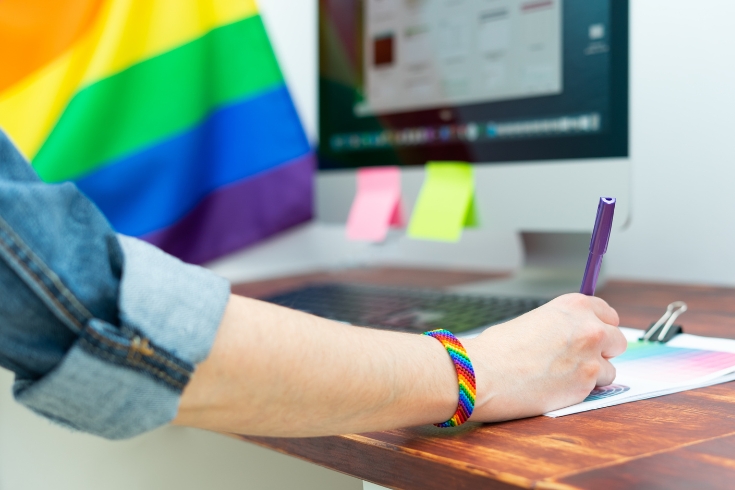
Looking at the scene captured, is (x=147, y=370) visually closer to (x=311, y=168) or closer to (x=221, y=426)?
(x=221, y=426)

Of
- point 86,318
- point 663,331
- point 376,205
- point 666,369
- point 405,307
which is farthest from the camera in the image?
point 376,205

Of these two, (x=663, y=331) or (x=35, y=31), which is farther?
(x=35, y=31)

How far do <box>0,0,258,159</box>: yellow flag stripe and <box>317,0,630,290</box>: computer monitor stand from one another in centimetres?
21

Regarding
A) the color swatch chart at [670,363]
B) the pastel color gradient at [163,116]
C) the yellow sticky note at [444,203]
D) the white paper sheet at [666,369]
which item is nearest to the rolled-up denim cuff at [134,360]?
the white paper sheet at [666,369]

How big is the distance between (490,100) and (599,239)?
0.44 meters

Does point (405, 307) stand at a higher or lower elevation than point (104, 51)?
lower

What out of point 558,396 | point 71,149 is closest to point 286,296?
point 71,149

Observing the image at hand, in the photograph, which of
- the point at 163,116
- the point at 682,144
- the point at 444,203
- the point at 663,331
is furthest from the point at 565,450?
the point at 163,116

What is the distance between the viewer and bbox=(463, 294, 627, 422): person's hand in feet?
1.55

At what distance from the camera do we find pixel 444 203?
956 millimetres

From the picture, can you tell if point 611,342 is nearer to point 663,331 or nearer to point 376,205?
point 663,331

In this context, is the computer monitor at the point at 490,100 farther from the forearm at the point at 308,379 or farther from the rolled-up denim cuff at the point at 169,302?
the rolled-up denim cuff at the point at 169,302

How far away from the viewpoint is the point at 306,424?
42 cm

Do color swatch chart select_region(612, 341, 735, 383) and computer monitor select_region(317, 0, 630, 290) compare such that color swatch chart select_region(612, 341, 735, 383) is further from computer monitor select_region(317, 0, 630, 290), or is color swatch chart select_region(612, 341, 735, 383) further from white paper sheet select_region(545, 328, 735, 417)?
computer monitor select_region(317, 0, 630, 290)
